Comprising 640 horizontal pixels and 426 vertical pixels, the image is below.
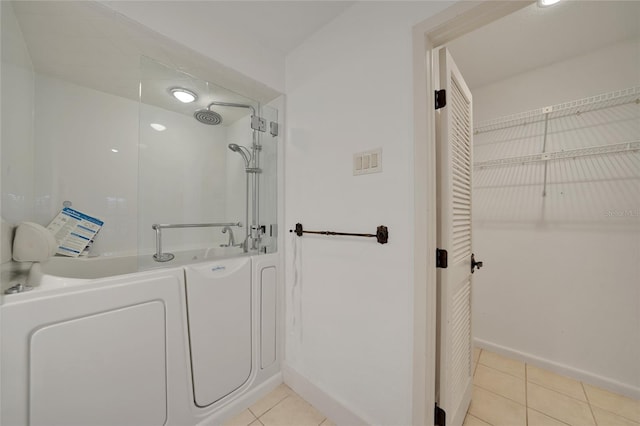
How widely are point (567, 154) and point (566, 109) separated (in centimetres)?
35

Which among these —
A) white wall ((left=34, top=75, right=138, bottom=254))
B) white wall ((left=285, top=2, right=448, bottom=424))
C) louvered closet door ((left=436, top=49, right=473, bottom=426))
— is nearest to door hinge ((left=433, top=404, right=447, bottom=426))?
louvered closet door ((left=436, top=49, right=473, bottom=426))

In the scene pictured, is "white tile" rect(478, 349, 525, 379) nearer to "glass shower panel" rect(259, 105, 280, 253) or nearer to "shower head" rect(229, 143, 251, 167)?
"glass shower panel" rect(259, 105, 280, 253)

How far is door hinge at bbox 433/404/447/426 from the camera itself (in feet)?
3.42

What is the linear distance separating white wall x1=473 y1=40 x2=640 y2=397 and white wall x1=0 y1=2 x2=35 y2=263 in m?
3.10

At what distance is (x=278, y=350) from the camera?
A: 169cm

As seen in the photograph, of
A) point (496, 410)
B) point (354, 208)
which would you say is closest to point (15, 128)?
point (354, 208)

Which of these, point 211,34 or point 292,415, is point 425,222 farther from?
point 211,34

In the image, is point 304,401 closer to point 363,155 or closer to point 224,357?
point 224,357

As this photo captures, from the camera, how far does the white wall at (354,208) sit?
1106 millimetres

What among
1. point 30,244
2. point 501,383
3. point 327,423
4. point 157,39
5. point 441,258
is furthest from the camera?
point 501,383

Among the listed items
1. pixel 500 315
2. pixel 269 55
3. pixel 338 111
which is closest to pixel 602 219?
pixel 500 315

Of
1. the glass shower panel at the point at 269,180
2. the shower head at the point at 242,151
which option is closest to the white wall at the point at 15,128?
the shower head at the point at 242,151

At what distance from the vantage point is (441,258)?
1.05 meters

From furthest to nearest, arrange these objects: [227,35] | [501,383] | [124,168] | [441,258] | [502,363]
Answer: [124,168] < [502,363] < [501,383] < [227,35] < [441,258]
